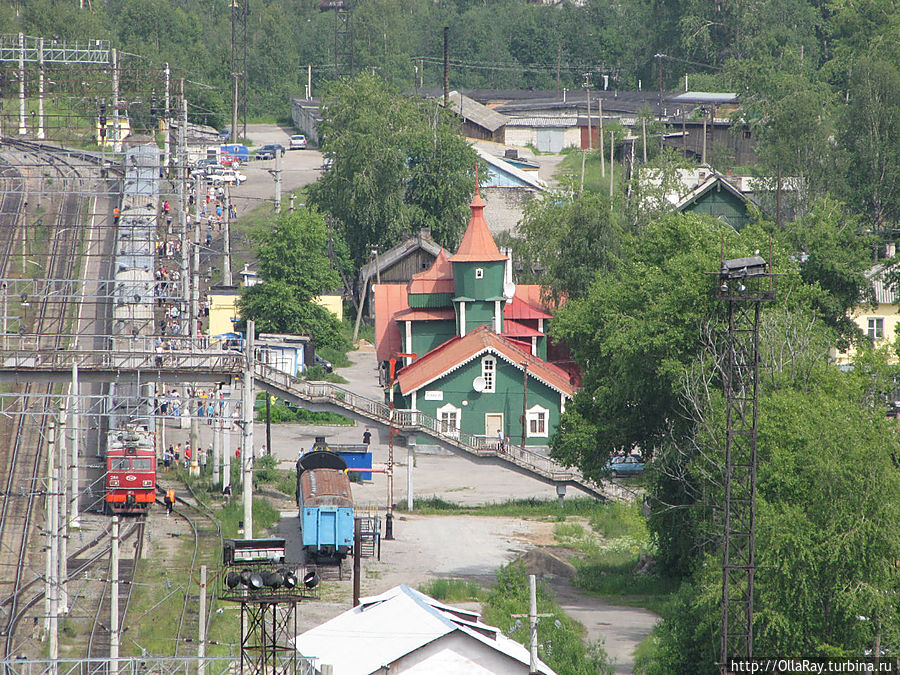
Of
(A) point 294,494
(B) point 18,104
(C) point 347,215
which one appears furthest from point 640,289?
(B) point 18,104

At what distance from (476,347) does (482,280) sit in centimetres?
448

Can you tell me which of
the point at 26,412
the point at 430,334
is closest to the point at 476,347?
the point at 430,334

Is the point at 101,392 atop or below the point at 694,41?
below

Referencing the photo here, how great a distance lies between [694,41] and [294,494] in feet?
281

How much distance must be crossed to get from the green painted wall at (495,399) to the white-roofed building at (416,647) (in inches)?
1121

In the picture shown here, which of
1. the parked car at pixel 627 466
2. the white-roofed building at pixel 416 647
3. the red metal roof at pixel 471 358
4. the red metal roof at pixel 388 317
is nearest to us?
the white-roofed building at pixel 416 647

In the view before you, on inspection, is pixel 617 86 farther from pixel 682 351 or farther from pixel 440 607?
pixel 440 607

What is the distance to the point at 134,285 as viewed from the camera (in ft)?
213

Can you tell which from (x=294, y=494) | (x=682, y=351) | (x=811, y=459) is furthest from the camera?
(x=294, y=494)

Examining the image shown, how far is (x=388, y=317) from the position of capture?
71688mm

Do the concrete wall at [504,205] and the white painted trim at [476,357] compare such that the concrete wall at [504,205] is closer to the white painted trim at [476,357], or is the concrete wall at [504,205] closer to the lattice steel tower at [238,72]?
the white painted trim at [476,357]

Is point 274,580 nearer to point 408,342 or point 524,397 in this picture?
point 524,397

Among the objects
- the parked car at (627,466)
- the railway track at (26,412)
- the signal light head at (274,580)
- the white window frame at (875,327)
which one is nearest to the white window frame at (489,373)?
the parked car at (627,466)

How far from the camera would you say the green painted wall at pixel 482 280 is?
68.7 m
